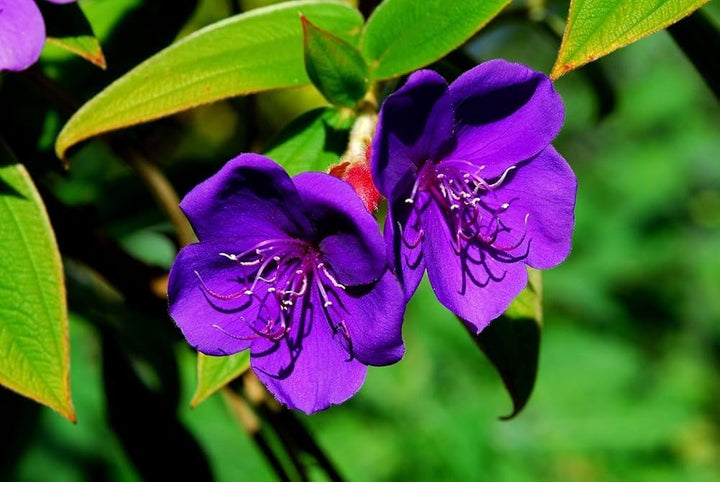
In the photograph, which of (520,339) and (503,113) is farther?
(520,339)

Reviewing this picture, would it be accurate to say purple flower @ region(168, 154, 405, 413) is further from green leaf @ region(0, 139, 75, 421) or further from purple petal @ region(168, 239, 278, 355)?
green leaf @ region(0, 139, 75, 421)

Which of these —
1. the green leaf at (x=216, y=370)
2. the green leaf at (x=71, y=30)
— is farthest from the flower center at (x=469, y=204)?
the green leaf at (x=71, y=30)

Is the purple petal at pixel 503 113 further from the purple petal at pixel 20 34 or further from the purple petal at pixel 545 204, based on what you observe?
the purple petal at pixel 20 34

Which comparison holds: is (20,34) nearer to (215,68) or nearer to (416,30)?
(215,68)

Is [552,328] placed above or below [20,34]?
below

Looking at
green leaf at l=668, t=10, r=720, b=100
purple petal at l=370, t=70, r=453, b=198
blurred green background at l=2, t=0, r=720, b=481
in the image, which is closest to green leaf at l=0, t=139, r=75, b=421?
Answer: blurred green background at l=2, t=0, r=720, b=481

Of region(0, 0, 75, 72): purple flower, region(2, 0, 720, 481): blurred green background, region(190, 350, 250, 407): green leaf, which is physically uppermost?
region(0, 0, 75, 72): purple flower

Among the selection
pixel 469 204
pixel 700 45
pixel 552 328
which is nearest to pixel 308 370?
pixel 469 204

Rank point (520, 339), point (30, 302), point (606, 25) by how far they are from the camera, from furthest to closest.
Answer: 1. point (520, 339)
2. point (30, 302)
3. point (606, 25)
